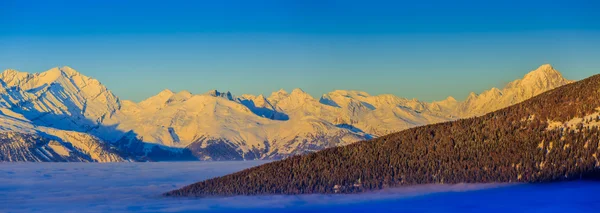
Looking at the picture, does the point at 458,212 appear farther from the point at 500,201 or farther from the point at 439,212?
the point at 500,201

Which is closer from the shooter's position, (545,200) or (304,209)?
(545,200)

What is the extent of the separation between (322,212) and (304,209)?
11.2m

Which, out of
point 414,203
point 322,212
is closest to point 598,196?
point 414,203

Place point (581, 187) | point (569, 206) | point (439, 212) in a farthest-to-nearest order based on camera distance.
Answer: point (581, 187), point (439, 212), point (569, 206)

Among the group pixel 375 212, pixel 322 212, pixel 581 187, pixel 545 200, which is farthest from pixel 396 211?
pixel 581 187

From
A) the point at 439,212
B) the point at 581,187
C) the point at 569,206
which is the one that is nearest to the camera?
the point at 569,206

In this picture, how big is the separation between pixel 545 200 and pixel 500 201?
10.4 m

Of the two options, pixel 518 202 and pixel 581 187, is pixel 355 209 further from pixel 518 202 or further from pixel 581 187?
pixel 581 187

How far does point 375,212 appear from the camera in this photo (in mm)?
185000

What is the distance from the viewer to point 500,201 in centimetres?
18638

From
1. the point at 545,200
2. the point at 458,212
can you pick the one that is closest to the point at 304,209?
the point at 458,212

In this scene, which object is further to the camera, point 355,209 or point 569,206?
point 355,209

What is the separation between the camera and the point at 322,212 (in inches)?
7407

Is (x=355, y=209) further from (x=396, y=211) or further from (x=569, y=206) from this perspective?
(x=569, y=206)
